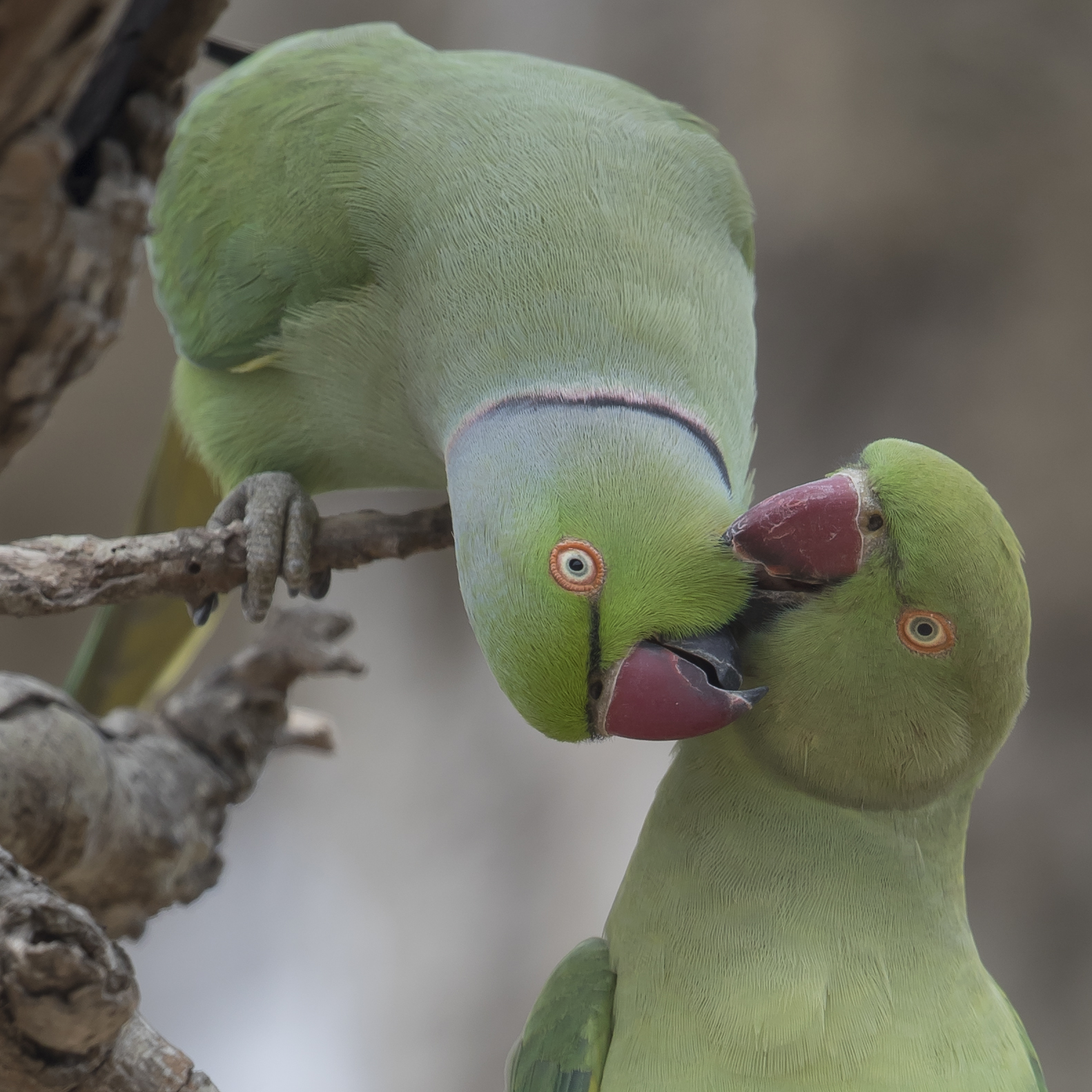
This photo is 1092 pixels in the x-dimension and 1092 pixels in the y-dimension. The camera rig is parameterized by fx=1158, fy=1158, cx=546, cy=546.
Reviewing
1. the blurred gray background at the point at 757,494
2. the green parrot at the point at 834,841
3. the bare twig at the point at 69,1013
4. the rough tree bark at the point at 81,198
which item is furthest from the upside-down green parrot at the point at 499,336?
the blurred gray background at the point at 757,494

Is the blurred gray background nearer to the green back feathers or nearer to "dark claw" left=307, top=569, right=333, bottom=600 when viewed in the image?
the green back feathers

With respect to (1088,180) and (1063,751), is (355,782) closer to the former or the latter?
(1063,751)

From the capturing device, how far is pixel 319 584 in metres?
1.62

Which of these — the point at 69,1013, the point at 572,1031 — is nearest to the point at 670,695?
the point at 572,1031

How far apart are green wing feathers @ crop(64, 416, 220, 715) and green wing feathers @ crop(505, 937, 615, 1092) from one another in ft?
3.13

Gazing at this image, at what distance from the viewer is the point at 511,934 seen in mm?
3834

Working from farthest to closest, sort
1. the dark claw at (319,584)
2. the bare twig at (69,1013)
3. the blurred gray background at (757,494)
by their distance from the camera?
the blurred gray background at (757,494) → the dark claw at (319,584) → the bare twig at (69,1013)

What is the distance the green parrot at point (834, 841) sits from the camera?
1109 mm

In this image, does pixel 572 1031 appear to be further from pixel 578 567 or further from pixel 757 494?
pixel 757 494

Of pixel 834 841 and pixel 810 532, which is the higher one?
pixel 810 532

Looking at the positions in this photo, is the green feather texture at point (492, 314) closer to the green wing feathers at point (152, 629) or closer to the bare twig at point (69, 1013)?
the green wing feathers at point (152, 629)

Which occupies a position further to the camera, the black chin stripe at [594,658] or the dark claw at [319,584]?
the dark claw at [319,584]

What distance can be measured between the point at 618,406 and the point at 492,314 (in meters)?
0.21

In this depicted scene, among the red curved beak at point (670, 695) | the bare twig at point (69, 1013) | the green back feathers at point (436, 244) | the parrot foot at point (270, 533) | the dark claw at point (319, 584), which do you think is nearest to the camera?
the bare twig at point (69, 1013)
